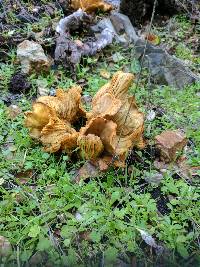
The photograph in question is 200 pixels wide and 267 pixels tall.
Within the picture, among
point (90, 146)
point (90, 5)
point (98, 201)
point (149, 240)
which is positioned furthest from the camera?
point (90, 5)

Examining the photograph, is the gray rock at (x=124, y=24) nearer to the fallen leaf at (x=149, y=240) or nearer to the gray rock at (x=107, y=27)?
the gray rock at (x=107, y=27)

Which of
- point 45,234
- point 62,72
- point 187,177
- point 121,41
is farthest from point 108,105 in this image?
point 121,41

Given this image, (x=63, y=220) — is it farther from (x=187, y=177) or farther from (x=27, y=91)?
(x=27, y=91)

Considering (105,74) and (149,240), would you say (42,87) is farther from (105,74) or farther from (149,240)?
(149,240)

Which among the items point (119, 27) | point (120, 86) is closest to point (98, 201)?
point (120, 86)

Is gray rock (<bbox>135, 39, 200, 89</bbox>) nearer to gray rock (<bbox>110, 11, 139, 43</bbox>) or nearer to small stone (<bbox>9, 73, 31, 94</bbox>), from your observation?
gray rock (<bbox>110, 11, 139, 43</bbox>)

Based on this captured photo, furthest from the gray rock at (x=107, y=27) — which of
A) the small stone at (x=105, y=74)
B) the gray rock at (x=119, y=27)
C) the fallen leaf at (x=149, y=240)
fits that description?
the fallen leaf at (x=149, y=240)
